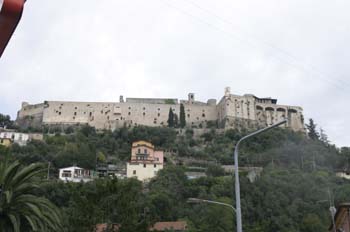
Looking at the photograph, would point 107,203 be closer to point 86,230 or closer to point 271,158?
point 86,230

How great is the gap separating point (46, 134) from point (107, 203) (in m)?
108

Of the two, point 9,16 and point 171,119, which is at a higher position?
point 171,119

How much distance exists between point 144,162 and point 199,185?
19614mm

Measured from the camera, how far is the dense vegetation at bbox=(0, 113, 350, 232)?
17.9 metres

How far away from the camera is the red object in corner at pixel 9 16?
11.0 ft

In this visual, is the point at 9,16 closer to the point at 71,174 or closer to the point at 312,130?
the point at 71,174

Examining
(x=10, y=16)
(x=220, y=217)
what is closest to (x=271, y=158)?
(x=220, y=217)

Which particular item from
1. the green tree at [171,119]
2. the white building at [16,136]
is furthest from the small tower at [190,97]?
the white building at [16,136]

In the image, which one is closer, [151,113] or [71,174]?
[71,174]

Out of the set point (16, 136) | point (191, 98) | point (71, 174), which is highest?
point (191, 98)

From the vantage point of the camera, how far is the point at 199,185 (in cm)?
7788

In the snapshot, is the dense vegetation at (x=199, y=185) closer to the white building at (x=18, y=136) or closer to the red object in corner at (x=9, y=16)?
the white building at (x=18, y=136)

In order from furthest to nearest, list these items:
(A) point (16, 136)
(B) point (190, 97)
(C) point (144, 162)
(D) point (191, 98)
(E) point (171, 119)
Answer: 1. (B) point (190, 97)
2. (D) point (191, 98)
3. (E) point (171, 119)
4. (A) point (16, 136)
5. (C) point (144, 162)

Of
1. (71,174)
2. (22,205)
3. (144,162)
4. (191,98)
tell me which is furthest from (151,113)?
(22,205)
